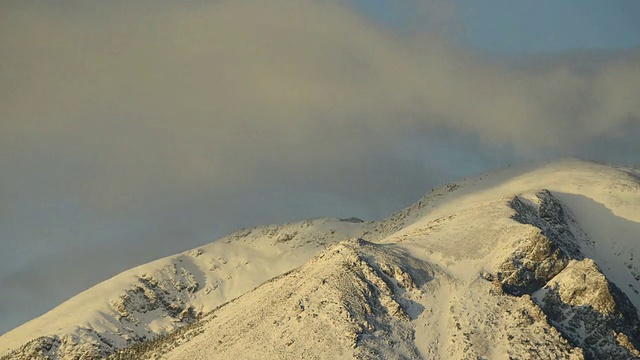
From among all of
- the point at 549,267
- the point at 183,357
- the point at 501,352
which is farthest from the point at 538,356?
the point at 183,357

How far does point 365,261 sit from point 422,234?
30.3 metres

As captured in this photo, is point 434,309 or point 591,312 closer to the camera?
point 434,309

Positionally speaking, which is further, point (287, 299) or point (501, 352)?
point (287, 299)

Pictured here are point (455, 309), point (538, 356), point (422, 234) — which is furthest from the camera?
point (422, 234)

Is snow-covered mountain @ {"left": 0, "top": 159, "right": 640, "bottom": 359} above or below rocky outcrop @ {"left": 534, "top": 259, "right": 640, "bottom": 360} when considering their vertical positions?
above

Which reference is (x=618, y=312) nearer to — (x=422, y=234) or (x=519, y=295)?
(x=519, y=295)

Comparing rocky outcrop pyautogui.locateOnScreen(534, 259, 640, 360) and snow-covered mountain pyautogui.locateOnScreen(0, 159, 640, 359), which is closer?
snow-covered mountain pyautogui.locateOnScreen(0, 159, 640, 359)

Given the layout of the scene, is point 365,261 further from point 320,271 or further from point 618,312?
point 618,312

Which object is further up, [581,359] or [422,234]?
[422,234]

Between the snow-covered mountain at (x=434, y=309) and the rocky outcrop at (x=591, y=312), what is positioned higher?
the snow-covered mountain at (x=434, y=309)

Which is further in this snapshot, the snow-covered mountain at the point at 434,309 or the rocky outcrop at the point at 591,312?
the rocky outcrop at the point at 591,312

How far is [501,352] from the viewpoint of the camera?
507 feet

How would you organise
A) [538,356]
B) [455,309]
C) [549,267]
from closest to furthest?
1. [538,356]
2. [455,309]
3. [549,267]

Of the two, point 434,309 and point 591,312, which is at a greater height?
point 434,309
